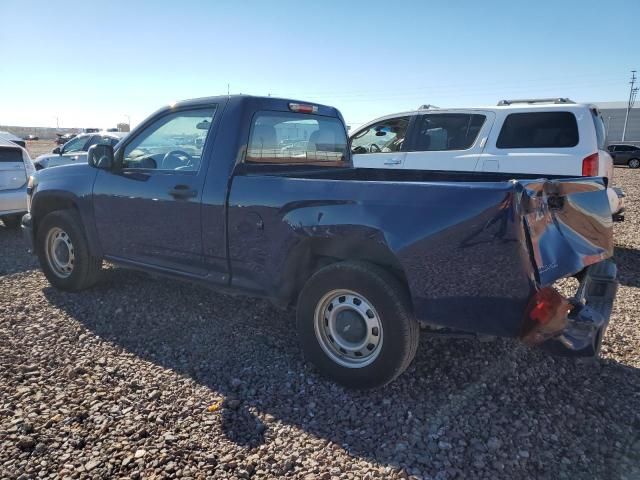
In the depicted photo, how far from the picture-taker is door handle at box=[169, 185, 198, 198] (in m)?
3.66

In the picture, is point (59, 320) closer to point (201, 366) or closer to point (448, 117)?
point (201, 366)

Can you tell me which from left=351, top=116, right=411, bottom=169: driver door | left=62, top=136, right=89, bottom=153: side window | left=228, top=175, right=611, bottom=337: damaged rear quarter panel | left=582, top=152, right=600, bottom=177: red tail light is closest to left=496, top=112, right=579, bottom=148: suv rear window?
left=582, top=152, right=600, bottom=177: red tail light

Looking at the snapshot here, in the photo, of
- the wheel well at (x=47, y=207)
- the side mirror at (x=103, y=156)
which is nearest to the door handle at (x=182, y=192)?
the side mirror at (x=103, y=156)

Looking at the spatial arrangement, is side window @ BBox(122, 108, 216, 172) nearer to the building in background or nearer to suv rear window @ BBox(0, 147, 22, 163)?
suv rear window @ BBox(0, 147, 22, 163)

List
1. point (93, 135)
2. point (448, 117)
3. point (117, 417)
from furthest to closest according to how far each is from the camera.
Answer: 1. point (93, 135)
2. point (448, 117)
3. point (117, 417)

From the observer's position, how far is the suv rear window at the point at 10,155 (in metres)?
7.50

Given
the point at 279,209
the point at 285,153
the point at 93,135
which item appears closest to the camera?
the point at 279,209

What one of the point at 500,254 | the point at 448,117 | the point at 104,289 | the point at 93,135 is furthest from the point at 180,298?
the point at 93,135

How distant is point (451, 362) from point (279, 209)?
1636mm

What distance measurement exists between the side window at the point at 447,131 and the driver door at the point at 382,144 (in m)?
0.28

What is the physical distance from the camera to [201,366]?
340cm

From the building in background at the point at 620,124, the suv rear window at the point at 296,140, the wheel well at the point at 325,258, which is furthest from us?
the building in background at the point at 620,124

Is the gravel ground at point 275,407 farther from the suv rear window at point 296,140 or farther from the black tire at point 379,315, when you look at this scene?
the suv rear window at point 296,140

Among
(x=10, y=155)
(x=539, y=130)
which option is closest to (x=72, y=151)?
(x=10, y=155)
